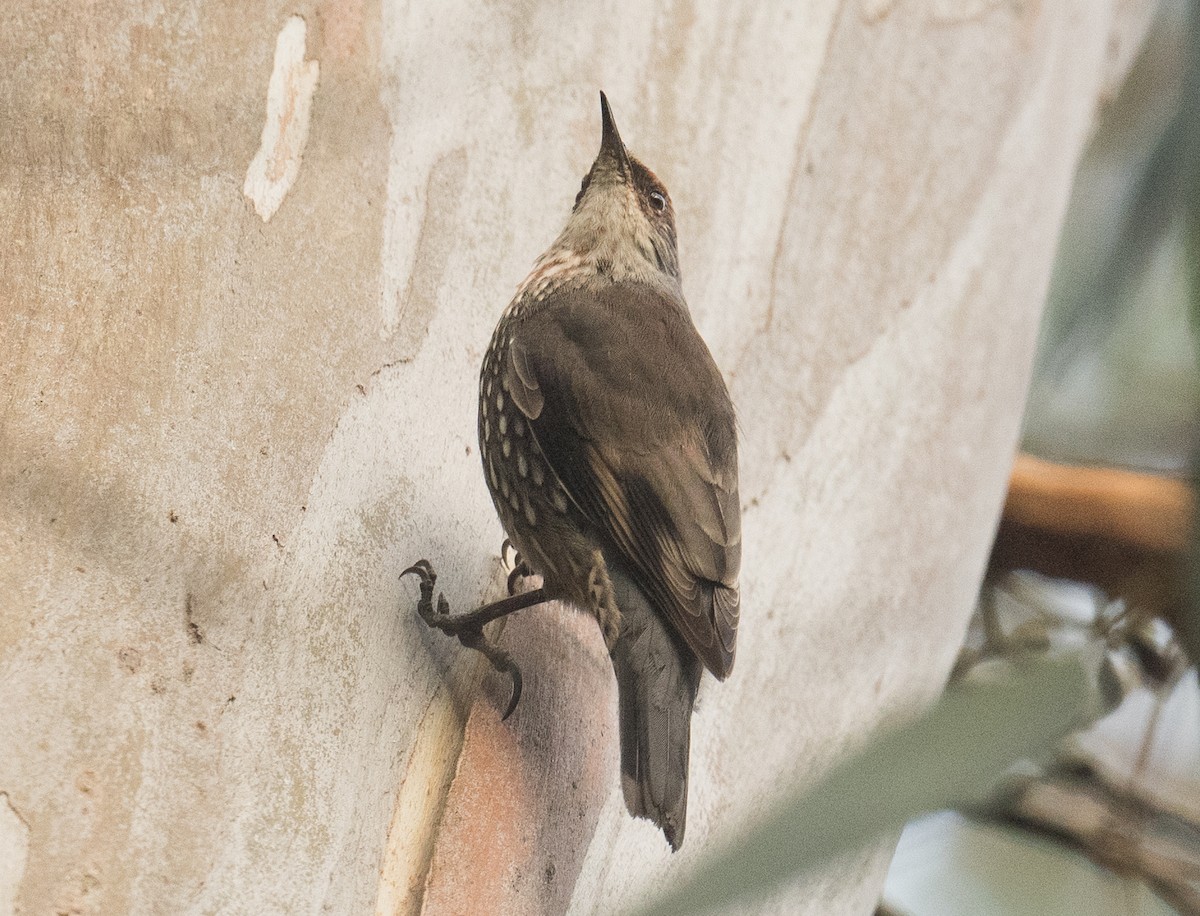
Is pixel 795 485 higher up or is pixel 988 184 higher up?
pixel 988 184

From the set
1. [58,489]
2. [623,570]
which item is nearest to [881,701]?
[623,570]

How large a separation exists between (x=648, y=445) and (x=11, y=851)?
3.25ft

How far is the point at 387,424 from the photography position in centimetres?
174

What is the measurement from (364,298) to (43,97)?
17.0 inches

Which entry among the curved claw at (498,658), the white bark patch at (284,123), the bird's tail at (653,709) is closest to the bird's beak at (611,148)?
the white bark patch at (284,123)

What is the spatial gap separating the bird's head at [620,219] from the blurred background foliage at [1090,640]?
26.6 inches

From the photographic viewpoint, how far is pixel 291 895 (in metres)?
1.47

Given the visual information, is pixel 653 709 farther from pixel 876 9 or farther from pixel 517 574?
pixel 876 9

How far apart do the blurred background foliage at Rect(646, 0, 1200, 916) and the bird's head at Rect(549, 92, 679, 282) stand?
2.22 ft

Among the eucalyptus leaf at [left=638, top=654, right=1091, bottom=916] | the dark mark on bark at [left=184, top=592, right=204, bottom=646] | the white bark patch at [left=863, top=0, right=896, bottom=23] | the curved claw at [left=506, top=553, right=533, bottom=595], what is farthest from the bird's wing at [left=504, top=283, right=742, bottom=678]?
the white bark patch at [left=863, top=0, right=896, bottom=23]

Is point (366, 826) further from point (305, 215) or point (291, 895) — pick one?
point (305, 215)

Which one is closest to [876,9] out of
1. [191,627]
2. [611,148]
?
[611,148]

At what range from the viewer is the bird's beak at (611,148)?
7.08 ft

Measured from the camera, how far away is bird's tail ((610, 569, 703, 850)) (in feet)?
5.59
